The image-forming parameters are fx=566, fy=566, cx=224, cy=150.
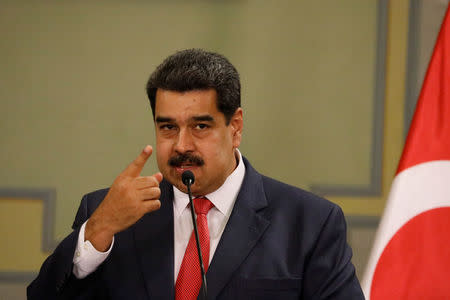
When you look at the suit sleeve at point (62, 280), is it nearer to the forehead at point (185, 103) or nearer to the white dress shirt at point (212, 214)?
the white dress shirt at point (212, 214)

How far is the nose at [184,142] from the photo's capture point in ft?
4.61

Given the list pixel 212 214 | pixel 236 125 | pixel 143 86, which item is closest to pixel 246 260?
pixel 212 214

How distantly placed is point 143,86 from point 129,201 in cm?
122

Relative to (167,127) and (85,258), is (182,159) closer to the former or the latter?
(167,127)

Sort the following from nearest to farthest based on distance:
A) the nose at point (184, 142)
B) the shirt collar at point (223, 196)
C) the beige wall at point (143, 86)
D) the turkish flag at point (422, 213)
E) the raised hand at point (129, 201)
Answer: the raised hand at point (129, 201) → the nose at point (184, 142) → the shirt collar at point (223, 196) → the turkish flag at point (422, 213) → the beige wall at point (143, 86)

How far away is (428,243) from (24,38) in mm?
1809

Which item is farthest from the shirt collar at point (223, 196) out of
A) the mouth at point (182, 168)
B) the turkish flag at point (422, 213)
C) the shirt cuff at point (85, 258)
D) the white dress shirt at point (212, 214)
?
the turkish flag at point (422, 213)

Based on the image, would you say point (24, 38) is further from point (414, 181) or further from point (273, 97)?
point (414, 181)

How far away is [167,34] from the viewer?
244 centimetres

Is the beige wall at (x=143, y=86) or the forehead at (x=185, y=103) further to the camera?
the beige wall at (x=143, y=86)

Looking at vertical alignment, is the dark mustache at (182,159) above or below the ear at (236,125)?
below

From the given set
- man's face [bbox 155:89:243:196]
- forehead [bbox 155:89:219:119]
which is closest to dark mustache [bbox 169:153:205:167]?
man's face [bbox 155:89:243:196]

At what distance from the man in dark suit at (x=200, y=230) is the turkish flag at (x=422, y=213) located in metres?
0.49

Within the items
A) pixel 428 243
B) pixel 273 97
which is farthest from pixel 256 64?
pixel 428 243
